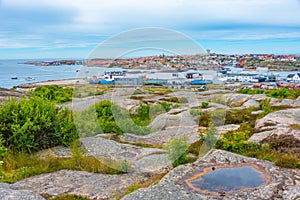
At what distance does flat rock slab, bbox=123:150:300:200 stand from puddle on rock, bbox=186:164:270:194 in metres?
0.14

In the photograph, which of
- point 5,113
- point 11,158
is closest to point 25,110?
point 5,113

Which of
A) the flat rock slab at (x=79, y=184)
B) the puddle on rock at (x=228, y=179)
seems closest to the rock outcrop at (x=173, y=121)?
the flat rock slab at (x=79, y=184)

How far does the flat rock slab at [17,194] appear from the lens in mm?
7027

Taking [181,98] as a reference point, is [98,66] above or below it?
above

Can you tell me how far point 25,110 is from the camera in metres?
11.0

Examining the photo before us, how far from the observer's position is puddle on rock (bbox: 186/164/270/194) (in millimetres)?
7026

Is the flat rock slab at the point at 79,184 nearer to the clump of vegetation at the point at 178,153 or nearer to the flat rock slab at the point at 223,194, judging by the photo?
the flat rock slab at the point at 223,194

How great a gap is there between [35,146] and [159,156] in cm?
432

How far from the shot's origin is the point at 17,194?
7.22m

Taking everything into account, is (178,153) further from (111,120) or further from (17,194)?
(111,120)

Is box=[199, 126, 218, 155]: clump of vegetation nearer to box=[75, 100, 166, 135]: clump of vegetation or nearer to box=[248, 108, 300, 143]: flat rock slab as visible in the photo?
box=[248, 108, 300, 143]: flat rock slab

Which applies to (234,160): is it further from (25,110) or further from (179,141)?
(25,110)

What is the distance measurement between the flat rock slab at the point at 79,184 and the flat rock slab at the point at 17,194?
11.6 inches

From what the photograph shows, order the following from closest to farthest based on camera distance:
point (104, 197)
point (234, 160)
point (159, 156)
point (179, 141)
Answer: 1. point (104, 197)
2. point (234, 160)
3. point (179, 141)
4. point (159, 156)
